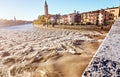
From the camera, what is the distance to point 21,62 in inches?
302

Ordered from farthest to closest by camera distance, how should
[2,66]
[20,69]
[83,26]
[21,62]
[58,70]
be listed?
1. [83,26]
2. [21,62]
3. [2,66]
4. [20,69]
5. [58,70]

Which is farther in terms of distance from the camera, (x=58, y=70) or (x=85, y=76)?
(x=58, y=70)

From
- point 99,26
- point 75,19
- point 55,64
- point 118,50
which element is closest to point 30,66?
point 55,64

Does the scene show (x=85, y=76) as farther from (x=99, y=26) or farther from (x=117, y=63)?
(x=99, y=26)

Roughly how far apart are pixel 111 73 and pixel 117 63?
172 mm

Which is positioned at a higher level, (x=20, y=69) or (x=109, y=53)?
(x=109, y=53)

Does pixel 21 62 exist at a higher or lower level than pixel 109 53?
lower

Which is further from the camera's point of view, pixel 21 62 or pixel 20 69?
pixel 21 62

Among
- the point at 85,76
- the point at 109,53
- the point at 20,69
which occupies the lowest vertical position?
the point at 20,69

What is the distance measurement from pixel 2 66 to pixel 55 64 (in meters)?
2.89

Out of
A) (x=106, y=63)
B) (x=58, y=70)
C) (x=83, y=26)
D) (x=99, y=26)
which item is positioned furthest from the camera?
(x=83, y=26)

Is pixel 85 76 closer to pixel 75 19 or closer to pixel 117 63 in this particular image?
pixel 117 63

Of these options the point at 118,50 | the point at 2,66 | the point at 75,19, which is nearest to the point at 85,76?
the point at 118,50

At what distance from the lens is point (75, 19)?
48188 mm
